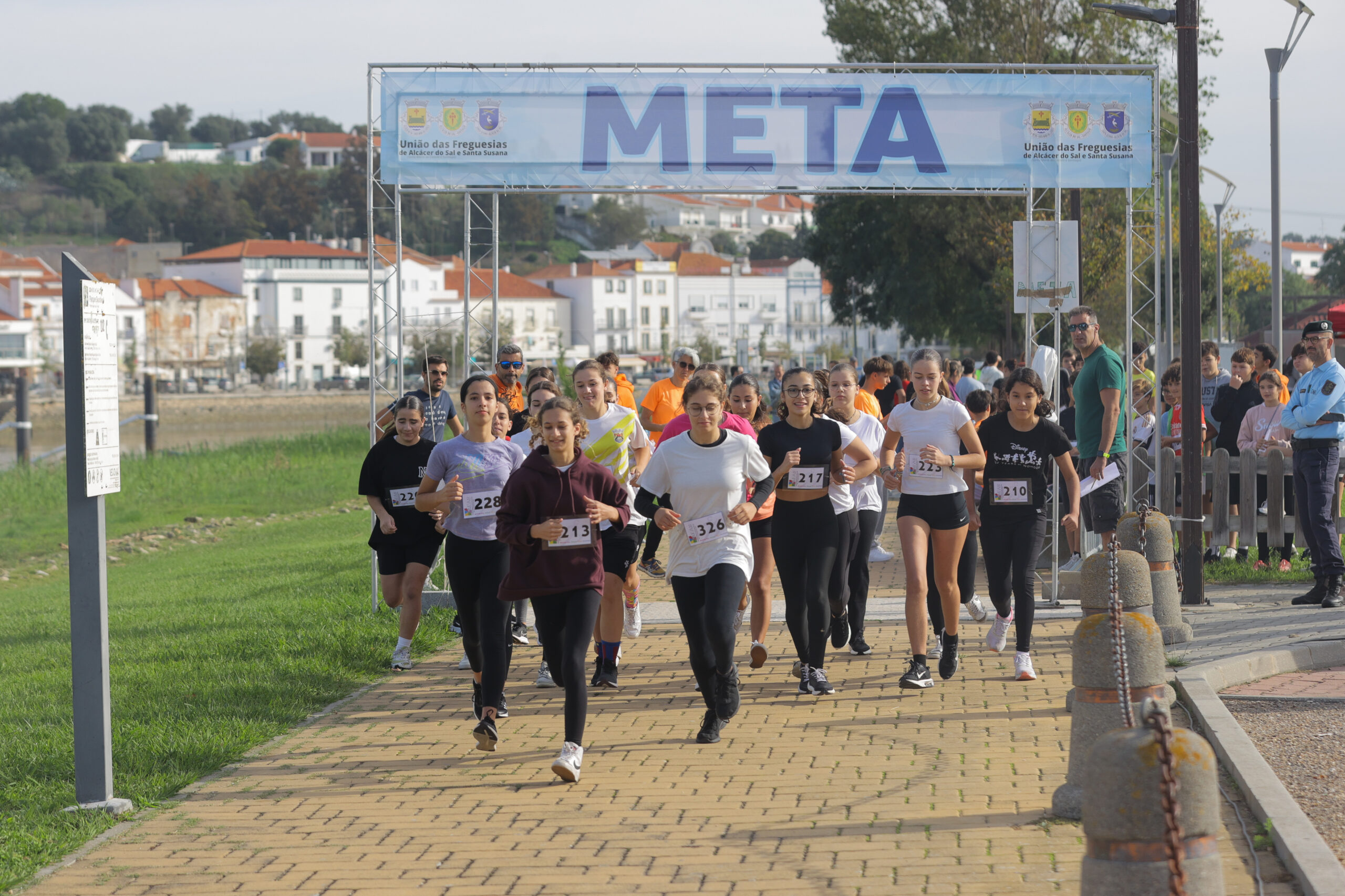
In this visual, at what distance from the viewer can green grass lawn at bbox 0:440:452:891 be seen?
6621 millimetres

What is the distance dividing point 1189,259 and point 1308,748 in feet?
16.9

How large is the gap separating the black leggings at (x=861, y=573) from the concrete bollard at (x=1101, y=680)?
12.3 feet

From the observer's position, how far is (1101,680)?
18.4 ft

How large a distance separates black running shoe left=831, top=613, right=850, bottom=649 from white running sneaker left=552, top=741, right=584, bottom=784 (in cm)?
315

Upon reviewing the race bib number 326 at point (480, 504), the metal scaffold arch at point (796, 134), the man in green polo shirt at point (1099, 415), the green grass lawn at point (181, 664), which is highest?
the metal scaffold arch at point (796, 134)

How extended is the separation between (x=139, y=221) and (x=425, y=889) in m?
187

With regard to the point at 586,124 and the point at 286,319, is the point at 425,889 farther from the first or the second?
the point at 286,319

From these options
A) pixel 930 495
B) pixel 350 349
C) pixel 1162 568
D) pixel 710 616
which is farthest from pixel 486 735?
pixel 350 349

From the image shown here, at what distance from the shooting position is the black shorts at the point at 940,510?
8.39m

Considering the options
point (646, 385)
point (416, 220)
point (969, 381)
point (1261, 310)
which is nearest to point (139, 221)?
point (416, 220)

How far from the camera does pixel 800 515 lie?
7.99 metres

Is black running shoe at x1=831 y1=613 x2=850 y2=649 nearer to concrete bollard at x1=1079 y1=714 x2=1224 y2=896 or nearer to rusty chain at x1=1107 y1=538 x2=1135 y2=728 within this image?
rusty chain at x1=1107 y1=538 x2=1135 y2=728

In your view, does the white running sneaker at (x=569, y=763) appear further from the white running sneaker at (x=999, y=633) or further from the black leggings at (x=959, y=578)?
the white running sneaker at (x=999, y=633)

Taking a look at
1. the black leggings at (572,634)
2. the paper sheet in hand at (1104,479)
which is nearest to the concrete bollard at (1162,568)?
the paper sheet in hand at (1104,479)
